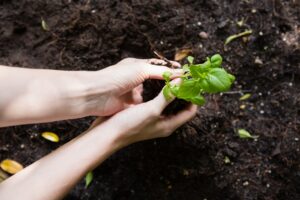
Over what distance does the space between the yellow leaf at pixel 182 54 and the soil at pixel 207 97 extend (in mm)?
18

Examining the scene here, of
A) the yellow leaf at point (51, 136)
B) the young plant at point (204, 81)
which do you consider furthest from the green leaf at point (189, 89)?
the yellow leaf at point (51, 136)

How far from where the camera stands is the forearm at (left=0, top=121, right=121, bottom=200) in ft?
4.33

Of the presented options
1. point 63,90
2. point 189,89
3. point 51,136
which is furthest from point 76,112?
point 189,89

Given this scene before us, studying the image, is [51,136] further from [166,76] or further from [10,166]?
[166,76]

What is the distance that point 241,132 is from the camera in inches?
64.6

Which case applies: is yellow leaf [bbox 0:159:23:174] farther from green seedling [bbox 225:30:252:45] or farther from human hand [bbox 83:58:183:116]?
green seedling [bbox 225:30:252:45]

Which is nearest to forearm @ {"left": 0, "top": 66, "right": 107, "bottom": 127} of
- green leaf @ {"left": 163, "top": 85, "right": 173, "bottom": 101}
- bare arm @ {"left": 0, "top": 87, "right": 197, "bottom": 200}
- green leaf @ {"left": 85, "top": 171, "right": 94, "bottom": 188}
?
bare arm @ {"left": 0, "top": 87, "right": 197, "bottom": 200}

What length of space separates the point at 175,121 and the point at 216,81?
36 centimetres

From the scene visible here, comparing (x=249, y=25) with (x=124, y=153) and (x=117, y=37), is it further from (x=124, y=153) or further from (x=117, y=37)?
(x=124, y=153)

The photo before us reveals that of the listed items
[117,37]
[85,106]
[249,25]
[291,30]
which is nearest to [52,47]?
[117,37]

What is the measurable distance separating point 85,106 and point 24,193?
33 centimetres

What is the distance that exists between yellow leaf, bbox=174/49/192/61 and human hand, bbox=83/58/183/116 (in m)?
0.22

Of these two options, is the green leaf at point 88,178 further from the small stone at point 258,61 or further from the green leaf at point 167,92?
the small stone at point 258,61

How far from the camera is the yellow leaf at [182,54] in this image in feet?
5.52
